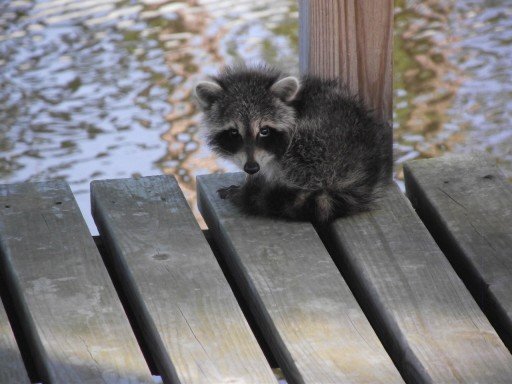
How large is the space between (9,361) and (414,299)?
1028 millimetres

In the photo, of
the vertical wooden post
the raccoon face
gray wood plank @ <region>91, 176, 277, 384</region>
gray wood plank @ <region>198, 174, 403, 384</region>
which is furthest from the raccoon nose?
the vertical wooden post

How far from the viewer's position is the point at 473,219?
3.07m

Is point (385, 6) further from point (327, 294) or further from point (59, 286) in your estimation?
point (59, 286)

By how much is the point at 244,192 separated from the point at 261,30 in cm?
328

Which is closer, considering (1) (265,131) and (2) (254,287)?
(2) (254,287)

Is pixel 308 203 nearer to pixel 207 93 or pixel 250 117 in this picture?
pixel 250 117

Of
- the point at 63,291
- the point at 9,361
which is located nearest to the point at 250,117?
the point at 63,291

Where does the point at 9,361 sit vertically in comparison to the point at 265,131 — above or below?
above

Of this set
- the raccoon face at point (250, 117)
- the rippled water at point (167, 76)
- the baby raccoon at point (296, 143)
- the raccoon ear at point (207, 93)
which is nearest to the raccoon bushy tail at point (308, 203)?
the baby raccoon at point (296, 143)

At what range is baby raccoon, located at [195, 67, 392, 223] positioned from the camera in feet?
10.2

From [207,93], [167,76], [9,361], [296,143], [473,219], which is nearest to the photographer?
[9,361]

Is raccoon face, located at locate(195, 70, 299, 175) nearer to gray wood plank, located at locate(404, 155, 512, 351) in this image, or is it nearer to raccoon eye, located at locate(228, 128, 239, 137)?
raccoon eye, located at locate(228, 128, 239, 137)

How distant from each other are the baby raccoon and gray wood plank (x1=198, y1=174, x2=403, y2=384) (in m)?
0.09

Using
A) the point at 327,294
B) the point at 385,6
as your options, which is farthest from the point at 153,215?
the point at 385,6
